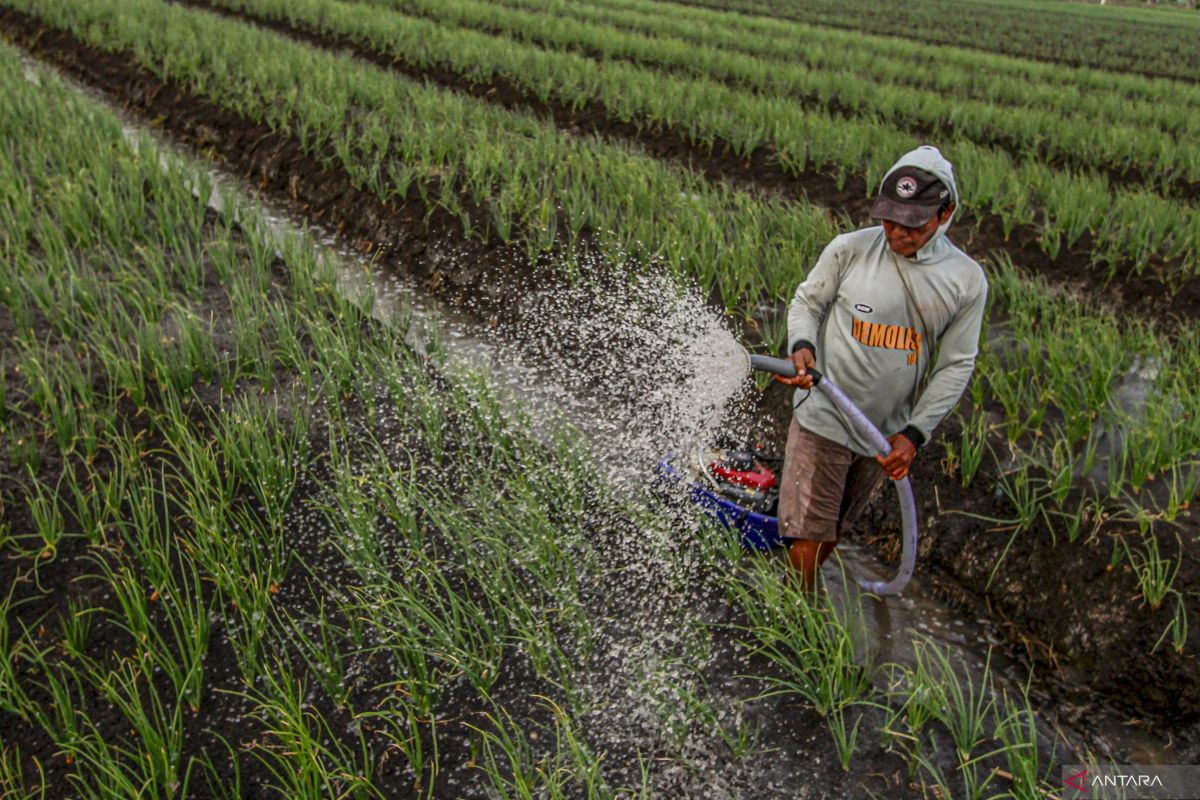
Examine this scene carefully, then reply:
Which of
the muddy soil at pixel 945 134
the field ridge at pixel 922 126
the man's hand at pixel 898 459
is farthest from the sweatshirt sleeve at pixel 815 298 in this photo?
the field ridge at pixel 922 126

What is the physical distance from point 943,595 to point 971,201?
10.1 ft

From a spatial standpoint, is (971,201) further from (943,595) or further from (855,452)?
(855,452)

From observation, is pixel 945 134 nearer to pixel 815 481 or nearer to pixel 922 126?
pixel 922 126

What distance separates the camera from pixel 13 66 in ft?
27.3

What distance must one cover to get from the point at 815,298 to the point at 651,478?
1042mm

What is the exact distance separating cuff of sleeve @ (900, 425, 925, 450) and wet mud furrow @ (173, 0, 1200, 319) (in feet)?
8.16

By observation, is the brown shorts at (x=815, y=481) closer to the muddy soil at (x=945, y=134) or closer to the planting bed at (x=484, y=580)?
the planting bed at (x=484, y=580)

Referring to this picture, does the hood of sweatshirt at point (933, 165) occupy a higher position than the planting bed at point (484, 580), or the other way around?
the hood of sweatshirt at point (933, 165)

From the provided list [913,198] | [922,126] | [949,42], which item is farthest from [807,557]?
[949,42]

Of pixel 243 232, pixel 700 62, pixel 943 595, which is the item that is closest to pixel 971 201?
pixel 943 595

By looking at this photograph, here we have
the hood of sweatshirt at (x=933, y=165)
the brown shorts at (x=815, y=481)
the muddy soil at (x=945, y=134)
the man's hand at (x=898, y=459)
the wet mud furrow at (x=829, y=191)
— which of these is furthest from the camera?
the muddy soil at (x=945, y=134)

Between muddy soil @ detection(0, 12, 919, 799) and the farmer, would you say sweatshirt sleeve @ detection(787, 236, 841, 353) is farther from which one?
muddy soil @ detection(0, 12, 919, 799)

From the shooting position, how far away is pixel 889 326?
2.51 m

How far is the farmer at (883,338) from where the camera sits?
2352 millimetres
